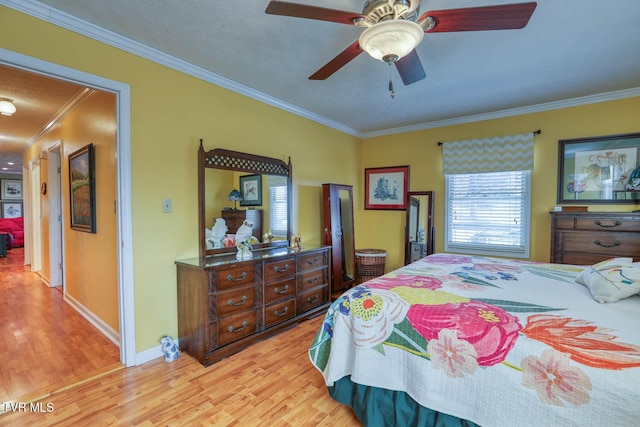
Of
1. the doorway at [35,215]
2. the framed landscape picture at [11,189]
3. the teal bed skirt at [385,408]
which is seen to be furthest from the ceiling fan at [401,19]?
the framed landscape picture at [11,189]

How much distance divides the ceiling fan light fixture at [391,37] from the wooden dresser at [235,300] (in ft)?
6.04

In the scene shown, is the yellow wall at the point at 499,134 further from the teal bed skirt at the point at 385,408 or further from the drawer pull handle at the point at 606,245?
the teal bed skirt at the point at 385,408

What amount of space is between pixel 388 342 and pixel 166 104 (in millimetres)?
2457

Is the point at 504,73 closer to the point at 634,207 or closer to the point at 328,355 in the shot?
the point at 634,207

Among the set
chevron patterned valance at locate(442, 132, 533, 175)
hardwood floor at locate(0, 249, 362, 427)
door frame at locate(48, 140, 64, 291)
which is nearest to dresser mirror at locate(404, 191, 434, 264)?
chevron patterned valance at locate(442, 132, 533, 175)

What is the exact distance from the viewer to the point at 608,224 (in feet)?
9.05

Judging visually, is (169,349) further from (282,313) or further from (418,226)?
(418,226)

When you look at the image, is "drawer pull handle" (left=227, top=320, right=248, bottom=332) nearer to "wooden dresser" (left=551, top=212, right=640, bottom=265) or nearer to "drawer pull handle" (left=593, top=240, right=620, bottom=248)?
"wooden dresser" (left=551, top=212, right=640, bottom=265)

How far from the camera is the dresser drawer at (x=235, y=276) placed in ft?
7.65

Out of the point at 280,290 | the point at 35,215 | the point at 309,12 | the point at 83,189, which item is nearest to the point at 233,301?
the point at 280,290

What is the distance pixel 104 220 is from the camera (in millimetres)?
2822

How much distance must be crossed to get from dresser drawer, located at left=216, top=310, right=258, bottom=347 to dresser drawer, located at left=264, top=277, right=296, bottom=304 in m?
0.20

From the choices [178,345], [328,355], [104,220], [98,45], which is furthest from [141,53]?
[328,355]

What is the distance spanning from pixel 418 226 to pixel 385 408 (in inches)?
119
